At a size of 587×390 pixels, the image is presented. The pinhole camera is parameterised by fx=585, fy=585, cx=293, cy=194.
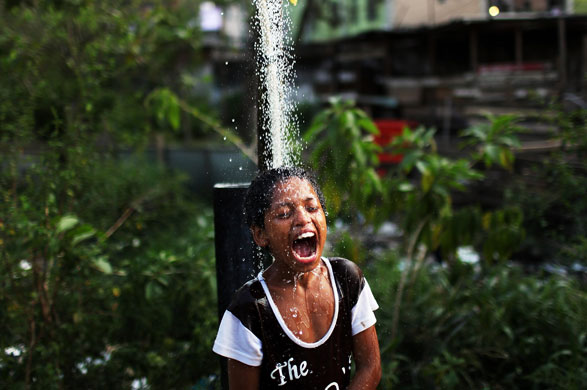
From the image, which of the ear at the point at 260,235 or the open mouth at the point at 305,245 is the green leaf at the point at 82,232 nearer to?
the ear at the point at 260,235

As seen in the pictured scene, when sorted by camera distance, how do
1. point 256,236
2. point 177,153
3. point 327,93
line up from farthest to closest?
1. point 327,93
2. point 177,153
3. point 256,236

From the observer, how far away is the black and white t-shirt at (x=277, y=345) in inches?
61.9

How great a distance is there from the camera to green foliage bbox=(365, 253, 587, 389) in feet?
9.49

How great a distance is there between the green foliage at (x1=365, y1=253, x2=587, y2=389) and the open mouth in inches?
51.4

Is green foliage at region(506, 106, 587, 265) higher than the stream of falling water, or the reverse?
the stream of falling water

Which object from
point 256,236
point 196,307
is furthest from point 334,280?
point 196,307

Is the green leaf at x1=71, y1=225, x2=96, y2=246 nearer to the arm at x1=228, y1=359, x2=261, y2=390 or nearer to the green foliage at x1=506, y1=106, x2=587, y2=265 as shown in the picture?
the arm at x1=228, y1=359, x2=261, y2=390

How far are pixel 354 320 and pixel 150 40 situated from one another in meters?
4.18

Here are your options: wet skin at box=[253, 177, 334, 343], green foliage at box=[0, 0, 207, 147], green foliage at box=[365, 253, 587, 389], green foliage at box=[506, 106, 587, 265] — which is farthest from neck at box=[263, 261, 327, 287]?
green foliage at box=[506, 106, 587, 265]

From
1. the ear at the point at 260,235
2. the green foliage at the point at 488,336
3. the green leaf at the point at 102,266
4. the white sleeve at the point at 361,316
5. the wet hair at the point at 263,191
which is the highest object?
the wet hair at the point at 263,191

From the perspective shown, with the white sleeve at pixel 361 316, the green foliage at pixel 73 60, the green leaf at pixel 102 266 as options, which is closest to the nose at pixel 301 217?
the white sleeve at pixel 361 316

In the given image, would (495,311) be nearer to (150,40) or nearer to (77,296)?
(77,296)

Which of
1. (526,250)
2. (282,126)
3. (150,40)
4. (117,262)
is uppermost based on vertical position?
(150,40)

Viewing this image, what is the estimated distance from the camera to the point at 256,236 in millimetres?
1649
